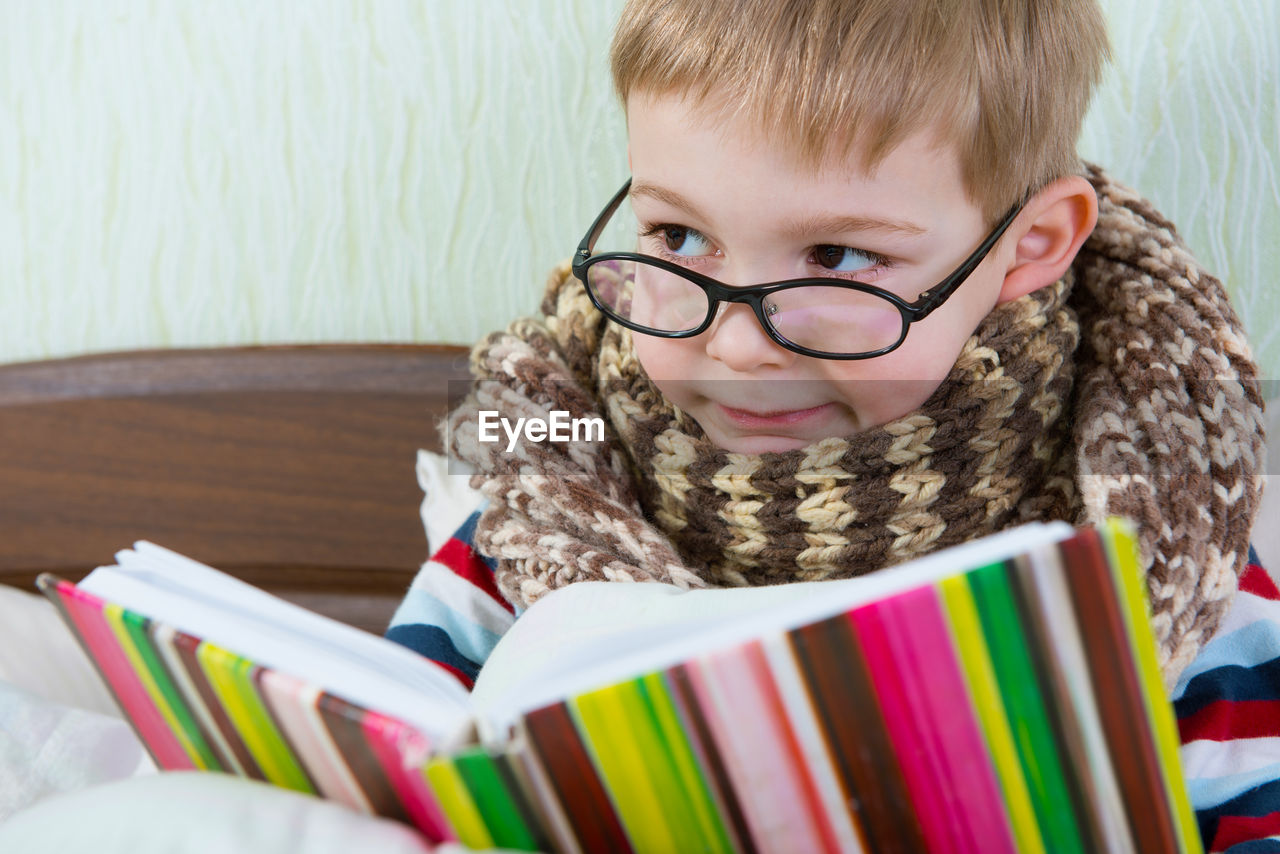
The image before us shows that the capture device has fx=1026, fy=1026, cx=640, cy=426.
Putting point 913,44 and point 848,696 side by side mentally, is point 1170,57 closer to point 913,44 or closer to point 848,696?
point 913,44

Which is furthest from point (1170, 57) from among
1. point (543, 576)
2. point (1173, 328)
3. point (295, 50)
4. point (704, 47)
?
point (295, 50)

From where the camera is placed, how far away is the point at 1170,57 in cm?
84

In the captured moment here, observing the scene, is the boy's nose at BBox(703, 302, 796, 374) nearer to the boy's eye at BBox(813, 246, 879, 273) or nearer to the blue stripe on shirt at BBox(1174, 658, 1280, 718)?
the boy's eye at BBox(813, 246, 879, 273)

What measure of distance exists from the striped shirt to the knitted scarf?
0.21ft

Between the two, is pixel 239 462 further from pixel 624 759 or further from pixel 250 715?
pixel 624 759

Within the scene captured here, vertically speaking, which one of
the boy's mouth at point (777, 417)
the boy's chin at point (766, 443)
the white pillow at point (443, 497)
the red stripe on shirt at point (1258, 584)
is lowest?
the red stripe on shirt at point (1258, 584)

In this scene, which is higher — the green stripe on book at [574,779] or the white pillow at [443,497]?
the green stripe on book at [574,779]

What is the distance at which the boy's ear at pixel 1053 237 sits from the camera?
65cm

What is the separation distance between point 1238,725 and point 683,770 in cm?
45

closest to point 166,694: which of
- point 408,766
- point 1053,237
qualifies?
point 408,766

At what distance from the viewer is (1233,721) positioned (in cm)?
61

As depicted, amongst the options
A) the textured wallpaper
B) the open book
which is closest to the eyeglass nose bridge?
the open book

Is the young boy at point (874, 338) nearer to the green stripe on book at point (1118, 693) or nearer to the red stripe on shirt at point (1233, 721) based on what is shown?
the red stripe on shirt at point (1233, 721)

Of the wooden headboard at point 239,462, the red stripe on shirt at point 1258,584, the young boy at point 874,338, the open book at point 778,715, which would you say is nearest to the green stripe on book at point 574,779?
the open book at point 778,715
